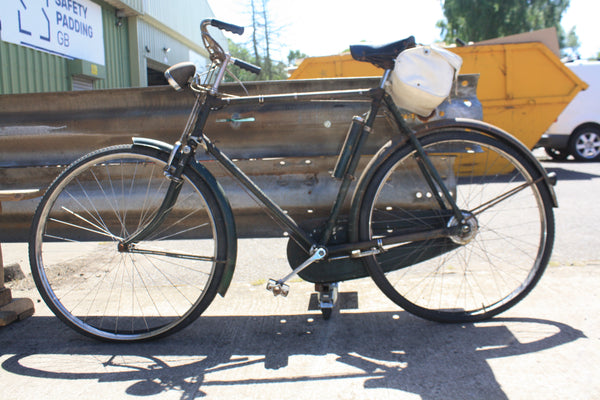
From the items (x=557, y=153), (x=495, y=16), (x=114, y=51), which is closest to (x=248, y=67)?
(x=557, y=153)

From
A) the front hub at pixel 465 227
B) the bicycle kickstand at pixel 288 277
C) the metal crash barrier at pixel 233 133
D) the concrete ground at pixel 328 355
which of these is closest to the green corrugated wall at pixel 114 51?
the metal crash barrier at pixel 233 133

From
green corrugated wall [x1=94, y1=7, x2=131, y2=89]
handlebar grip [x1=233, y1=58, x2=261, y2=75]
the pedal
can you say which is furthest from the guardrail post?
green corrugated wall [x1=94, y1=7, x2=131, y2=89]

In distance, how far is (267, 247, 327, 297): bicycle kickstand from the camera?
9.07 ft

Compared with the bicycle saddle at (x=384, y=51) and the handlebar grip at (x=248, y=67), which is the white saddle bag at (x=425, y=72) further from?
the handlebar grip at (x=248, y=67)

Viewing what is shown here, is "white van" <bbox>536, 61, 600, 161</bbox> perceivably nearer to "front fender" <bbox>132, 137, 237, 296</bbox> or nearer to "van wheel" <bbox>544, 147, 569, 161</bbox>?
"van wheel" <bbox>544, 147, 569, 161</bbox>

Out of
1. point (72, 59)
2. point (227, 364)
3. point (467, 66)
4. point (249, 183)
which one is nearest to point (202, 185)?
point (249, 183)

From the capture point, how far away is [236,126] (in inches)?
132

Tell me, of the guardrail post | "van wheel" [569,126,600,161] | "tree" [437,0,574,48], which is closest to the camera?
the guardrail post

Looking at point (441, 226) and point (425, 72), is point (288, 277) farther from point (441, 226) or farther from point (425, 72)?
point (425, 72)

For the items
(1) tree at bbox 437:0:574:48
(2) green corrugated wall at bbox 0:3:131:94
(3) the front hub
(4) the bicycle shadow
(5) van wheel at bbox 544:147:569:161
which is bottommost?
(4) the bicycle shadow

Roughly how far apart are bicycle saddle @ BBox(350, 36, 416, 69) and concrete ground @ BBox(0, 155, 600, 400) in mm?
1518

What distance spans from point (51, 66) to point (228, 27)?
11150 mm

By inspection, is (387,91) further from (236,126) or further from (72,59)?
(72,59)

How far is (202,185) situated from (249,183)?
0.26 meters
